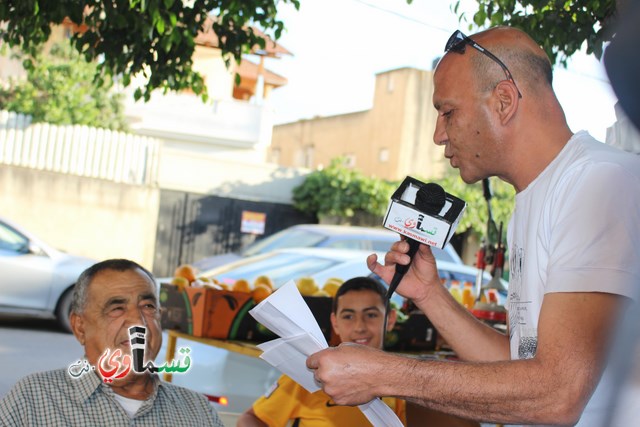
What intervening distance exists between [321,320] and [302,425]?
105 centimetres

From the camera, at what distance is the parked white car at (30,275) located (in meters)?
9.67

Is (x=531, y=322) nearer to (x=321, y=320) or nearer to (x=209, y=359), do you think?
(x=321, y=320)

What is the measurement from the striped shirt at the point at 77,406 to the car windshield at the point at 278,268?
4297 mm

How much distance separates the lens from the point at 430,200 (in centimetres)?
Result: 211

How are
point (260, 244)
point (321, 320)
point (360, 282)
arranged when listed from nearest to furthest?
point (360, 282) < point (321, 320) < point (260, 244)

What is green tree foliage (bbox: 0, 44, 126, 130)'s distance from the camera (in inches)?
668

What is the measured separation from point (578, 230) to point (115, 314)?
1752 millimetres

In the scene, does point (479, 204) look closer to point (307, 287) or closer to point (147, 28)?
point (307, 287)

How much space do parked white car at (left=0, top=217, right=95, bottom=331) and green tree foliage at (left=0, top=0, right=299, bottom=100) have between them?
13.2 ft

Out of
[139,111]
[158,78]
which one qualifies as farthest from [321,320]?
[139,111]

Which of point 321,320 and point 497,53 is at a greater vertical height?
point 497,53

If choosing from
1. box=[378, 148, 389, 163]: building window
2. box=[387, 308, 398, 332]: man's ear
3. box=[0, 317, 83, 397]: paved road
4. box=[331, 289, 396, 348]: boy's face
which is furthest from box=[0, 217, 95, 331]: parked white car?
box=[378, 148, 389, 163]: building window

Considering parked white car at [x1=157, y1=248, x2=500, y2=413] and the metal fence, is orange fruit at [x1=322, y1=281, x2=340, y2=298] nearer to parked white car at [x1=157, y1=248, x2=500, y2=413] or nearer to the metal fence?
parked white car at [x1=157, y1=248, x2=500, y2=413]

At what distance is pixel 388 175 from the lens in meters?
25.6
